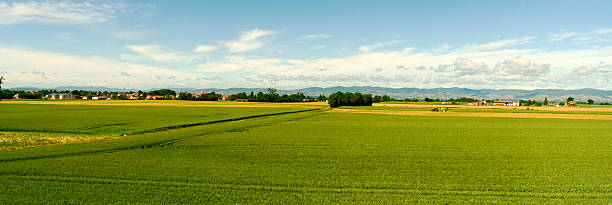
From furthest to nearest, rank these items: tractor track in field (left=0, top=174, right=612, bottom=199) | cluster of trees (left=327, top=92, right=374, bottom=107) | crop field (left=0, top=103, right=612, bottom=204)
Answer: cluster of trees (left=327, top=92, right=374, bottom=107) → tractor track in field (left=0, top=174, right=612, bottom=199) → crop field (left=0, top=103, right=612, bottom=204)

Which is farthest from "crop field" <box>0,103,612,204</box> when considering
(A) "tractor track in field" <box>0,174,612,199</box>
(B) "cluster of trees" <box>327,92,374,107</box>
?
(B) "cluster of trees" <box>327,92,374,107</box>

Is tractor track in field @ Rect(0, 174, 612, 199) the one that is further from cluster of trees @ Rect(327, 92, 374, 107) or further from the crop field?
cluster of trees @ Rect(327, 92, 374, 107)

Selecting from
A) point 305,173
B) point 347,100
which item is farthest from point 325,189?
point 347,100

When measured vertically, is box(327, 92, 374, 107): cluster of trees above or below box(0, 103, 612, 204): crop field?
above

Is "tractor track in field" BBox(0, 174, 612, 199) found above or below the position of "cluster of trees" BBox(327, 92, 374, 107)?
below

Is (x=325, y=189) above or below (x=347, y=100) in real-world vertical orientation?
below

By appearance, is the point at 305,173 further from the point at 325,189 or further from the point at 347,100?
the point at 347,100

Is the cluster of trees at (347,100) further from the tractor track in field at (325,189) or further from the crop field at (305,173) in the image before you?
the tractor track in field at (325,189)

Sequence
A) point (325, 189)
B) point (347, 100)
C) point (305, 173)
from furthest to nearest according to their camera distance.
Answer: point (347, 100) → point (305, 173) → point (325, 189)

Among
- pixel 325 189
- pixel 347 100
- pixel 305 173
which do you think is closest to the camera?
pixel 325 189

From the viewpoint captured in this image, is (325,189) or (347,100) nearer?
(325,189)

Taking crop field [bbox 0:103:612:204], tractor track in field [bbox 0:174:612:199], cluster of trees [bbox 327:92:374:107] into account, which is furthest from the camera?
cluster of trees [bbox 327:92:374:107]

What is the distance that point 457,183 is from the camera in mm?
12680

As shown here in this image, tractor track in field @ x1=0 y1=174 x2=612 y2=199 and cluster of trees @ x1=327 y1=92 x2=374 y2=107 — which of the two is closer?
tractor track in field @ x1=0 y1=174 x2=612 y2=199
